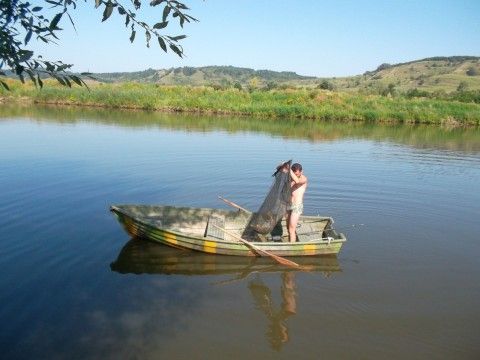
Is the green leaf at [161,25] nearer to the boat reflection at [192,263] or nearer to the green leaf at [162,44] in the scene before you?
the green leaf at [162,44]

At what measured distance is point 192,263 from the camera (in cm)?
956

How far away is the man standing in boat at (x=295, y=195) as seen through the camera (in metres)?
10.0

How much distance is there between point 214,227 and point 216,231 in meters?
0.15

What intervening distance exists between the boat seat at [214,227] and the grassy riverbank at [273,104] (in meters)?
34.9

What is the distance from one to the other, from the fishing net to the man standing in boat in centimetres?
9

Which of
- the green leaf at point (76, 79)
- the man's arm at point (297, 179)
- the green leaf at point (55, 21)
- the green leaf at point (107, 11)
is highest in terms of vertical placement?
the green leaf at point (107, 11)

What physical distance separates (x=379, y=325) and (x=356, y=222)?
18.4 ft

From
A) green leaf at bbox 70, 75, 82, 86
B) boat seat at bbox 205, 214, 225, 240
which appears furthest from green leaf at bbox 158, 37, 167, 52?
boat seat at bbox 205, 214, 225, 240

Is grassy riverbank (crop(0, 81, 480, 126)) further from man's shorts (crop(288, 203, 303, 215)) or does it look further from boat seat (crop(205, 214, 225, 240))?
man's shorts (crop(288, 203, 303, 215))

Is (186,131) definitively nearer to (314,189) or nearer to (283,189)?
(314,189)

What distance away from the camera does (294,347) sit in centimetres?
674

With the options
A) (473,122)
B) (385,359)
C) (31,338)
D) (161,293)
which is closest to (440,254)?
(385,359)

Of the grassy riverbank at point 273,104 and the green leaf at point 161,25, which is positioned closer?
the green leaf at point 161,25

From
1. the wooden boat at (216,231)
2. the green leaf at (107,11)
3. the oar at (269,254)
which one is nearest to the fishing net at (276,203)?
the wooden boat at (216,231)
